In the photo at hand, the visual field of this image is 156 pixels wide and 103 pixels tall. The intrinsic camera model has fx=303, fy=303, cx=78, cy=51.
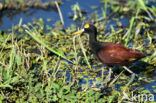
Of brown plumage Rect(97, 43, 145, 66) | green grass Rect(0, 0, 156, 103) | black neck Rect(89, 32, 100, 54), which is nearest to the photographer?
green grass Rect(0, 0, 156, 103)

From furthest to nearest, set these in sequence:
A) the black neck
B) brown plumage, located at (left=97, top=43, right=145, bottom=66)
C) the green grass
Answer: the black neck → brown plumage, located at (left=97, top=43, right=145, bottom=66) → the green grass

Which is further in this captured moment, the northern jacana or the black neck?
the black neck

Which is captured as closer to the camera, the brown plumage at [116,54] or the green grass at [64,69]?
the green grass at [64,69]

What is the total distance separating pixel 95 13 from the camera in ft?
24.5

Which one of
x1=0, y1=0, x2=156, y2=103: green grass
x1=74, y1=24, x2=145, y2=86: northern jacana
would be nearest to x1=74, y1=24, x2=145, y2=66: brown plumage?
x1=74, y1=24, x2=145, y2=86: northern jacana

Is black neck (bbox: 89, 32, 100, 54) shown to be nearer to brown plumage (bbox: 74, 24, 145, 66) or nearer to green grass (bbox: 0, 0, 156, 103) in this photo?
brown plumage (bbox: 74, 24, 145, 66)

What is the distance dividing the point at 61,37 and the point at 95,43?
134cm

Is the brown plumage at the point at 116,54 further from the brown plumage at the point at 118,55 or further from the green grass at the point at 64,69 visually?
the green grass at the point at 64,69

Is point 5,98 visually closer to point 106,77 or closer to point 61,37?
point 106,77

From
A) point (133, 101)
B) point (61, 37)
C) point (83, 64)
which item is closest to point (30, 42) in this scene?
point (61, 37)

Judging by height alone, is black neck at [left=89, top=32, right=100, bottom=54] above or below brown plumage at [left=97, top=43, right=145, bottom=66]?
above

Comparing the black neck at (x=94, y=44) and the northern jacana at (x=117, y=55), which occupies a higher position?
the black neck at (x=94, y=44)

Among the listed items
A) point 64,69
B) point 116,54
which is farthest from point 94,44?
point 64,69

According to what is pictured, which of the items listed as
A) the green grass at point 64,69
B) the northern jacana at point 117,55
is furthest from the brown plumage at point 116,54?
the green grass at point 64,69
